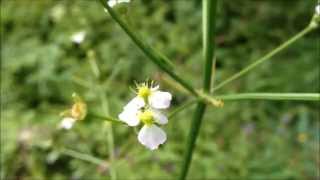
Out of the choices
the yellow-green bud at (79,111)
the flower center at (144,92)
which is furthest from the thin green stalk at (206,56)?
the yellow-green bud at (79,111)

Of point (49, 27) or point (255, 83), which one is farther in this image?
point (49, 27)

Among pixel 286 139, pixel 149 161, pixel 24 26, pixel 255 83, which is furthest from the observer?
pixel 24 26

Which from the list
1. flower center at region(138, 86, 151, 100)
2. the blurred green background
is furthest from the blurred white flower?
flower center at region(138, 86, 151, 100)

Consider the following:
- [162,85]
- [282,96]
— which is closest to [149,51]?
[282,96]

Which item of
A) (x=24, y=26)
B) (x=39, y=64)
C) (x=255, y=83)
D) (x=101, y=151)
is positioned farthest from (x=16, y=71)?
(x=255, y=83)

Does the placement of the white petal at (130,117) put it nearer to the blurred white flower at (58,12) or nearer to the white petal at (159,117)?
the white petal at (159,117)

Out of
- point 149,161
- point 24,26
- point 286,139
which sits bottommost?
point 149,161

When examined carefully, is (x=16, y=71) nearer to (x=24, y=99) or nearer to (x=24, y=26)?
(x=24, y=99)
